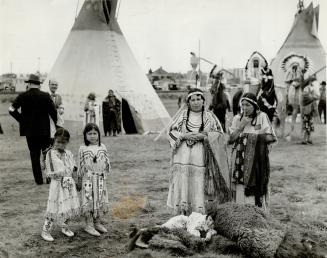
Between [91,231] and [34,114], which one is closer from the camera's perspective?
[91,231]

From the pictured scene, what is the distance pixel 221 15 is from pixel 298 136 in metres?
5.15

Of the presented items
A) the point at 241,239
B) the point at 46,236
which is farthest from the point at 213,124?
the point at 46,236

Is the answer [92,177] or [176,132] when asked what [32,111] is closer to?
[92,177]

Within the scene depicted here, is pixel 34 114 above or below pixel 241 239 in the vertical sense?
above

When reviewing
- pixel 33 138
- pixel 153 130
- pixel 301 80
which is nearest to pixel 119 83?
pixel 153 130

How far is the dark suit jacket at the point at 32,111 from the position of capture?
5.70m

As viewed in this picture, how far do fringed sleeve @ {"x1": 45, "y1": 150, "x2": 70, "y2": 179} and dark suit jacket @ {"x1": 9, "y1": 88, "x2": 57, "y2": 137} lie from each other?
1.95 m

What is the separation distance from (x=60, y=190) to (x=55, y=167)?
20cm

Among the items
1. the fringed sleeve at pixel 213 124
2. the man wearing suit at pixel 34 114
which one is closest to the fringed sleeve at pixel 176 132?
the fringed sleeve at pixel 213 124

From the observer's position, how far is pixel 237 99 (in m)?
11.2

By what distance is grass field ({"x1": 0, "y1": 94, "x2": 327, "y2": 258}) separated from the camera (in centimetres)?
368

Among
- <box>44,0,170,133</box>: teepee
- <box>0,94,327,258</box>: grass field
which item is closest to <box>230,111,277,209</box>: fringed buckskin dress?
<box>0,94,327,258</box>: grass field

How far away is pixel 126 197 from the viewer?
5.16 m

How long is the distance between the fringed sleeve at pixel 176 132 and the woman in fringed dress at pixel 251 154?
19.3 inches
